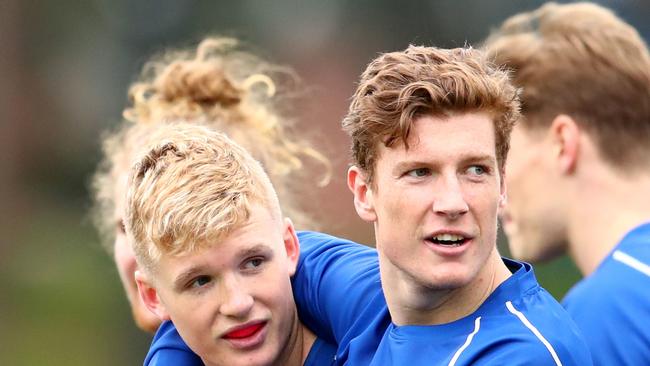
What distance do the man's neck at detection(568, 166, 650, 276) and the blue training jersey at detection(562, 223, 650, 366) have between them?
0.99 ft

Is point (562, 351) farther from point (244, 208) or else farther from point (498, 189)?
point (244, 208)

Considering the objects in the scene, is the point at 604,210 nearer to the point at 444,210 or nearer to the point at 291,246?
the point at 291,246

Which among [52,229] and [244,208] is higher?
[52,229]

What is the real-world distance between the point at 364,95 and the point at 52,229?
25.6 ft

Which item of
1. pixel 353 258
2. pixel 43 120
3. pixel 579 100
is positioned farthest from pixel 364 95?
pixel 43 120

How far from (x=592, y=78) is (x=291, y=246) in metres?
1.50

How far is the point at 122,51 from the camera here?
11094mm

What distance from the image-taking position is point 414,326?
8.42 ft

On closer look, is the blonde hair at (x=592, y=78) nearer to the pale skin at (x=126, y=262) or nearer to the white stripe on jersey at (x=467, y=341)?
the pale skin at (x=126, y=262)

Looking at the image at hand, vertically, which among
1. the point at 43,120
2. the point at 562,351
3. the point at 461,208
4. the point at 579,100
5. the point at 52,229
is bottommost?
the point at 562,351

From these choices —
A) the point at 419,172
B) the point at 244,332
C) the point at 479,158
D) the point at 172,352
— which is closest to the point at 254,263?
the point at 244,332

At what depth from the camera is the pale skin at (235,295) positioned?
2.69m

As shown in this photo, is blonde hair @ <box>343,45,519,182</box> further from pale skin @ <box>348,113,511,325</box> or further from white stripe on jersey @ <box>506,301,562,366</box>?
white stripe on jersey @ <box>506,301,562,366</box>

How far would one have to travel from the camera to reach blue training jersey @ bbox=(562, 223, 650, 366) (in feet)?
10.9
